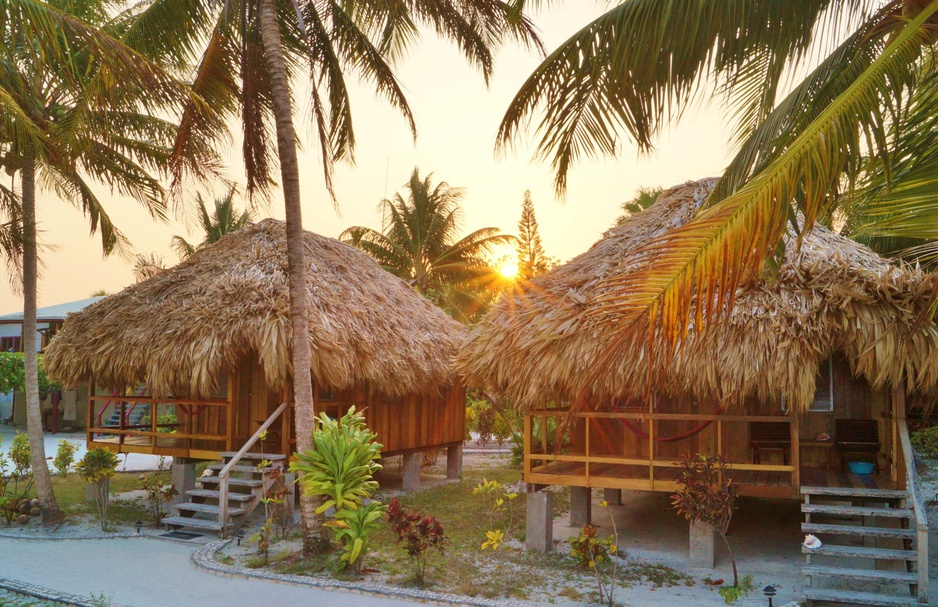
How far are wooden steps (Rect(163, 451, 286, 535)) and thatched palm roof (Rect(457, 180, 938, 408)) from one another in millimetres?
3102

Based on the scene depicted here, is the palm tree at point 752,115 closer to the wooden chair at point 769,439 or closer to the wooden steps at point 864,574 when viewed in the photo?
the wooden steps at point 864,574

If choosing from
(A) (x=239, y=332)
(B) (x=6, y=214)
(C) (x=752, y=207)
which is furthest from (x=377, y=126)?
(C) (x=752, y=207)

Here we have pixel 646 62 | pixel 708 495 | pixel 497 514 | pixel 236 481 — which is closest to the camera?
pixel 646 62

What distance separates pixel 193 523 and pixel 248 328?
2.55 meters

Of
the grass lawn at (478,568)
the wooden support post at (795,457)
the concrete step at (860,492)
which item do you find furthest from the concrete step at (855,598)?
the wooden support post at (795,457)

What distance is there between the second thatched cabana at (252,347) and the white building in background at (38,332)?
1347 cm

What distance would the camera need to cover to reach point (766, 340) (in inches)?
300

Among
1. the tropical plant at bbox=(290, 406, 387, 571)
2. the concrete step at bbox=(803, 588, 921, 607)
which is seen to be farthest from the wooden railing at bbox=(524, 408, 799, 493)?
the tropical plant at bbox=(290, 406, 387, 571)

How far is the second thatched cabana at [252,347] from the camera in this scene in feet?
→ 33.2

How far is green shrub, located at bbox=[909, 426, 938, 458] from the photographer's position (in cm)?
1572

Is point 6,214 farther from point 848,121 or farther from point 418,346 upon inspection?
point 848,121

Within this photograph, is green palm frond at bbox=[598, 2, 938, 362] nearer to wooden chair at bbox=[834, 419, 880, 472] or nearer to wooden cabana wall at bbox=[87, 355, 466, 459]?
wooden chair at bbox=[834, 419, 880, 472]

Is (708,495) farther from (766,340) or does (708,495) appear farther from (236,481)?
(236,481)

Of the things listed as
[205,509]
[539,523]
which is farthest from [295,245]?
[539,523]
